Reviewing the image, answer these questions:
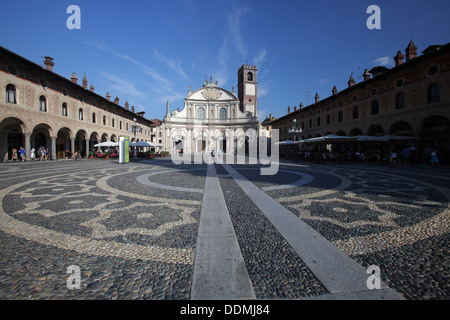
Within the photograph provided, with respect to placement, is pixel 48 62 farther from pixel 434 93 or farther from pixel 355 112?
pixel 434 93

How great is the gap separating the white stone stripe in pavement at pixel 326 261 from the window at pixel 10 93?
22860mm

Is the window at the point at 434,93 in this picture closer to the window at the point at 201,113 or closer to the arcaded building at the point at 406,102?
the arcaded building at the point at 406,102

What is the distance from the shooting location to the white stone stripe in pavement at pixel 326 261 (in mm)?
1847

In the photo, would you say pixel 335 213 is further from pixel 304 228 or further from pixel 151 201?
pixel 151 201

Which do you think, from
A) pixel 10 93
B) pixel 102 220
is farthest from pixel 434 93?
pixel 10 93

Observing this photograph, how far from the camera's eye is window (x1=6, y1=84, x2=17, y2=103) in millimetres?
16234

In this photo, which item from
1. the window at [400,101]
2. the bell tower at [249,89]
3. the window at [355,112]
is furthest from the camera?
the bell tower at [249,89]

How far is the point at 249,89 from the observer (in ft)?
176

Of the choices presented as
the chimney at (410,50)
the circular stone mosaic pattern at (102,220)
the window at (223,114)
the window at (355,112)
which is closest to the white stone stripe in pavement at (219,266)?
the circular stone mosaic pattern at (102,220)

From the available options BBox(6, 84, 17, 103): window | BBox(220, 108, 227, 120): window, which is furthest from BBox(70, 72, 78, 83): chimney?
BBox(220, 108, 227, 120): window

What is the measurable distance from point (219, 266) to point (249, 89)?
55.5 metres

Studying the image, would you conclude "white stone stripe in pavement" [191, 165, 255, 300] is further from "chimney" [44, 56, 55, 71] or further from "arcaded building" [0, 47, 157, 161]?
"chimney" [44, 56, 55, 71]

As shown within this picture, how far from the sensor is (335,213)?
414cm

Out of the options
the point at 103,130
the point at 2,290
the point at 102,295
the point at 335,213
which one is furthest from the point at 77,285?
the point at 103,130
